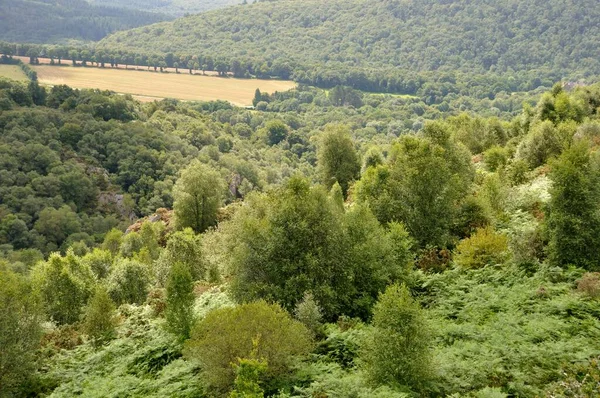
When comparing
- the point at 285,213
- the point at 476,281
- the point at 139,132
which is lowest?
the point at 139,132

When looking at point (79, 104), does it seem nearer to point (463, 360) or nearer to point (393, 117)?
point (393, 117)

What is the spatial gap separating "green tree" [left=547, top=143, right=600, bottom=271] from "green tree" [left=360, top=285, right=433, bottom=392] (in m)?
10.3

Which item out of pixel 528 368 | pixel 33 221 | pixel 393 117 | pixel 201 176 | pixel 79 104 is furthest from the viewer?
pixel 393 117

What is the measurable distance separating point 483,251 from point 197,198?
32076 millimetres

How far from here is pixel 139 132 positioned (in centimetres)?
11631

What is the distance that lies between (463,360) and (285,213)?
9.90 meters

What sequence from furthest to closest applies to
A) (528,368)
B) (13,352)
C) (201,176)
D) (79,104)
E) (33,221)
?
(79,104) < (33,221) < (201,176) < (13,352) < (528,368)

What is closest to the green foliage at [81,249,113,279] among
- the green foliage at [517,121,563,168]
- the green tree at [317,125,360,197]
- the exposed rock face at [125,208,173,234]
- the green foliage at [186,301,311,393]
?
the exposed rock face at [125,208,173,234]

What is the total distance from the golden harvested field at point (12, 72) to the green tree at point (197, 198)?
13629cm

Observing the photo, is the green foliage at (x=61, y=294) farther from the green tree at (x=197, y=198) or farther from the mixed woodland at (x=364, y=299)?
the green tree at (x=197, y=198)

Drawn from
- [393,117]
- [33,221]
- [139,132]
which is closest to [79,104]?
[139,132]

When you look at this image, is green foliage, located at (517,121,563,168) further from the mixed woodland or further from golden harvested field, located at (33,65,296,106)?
golden harvested field, located at (33,65,296,106)

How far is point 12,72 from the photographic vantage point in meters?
170

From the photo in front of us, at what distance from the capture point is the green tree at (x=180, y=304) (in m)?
21.2
